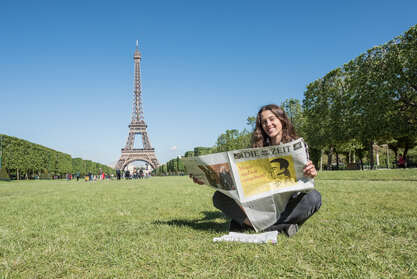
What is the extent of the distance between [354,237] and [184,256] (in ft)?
6.26

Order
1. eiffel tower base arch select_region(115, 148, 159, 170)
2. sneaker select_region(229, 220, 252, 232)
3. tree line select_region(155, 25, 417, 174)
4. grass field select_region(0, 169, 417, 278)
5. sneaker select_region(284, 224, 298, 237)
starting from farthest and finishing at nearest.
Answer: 1. eiffel tower base arch select_region(115, 148, 159, 170)
2. tree line select_region(155, 25, 417, 174)
3. sneaker select_region(229, 220, 252, 232)
4. sneaker select_region(284, 224, 298, 237)
5. grass field select_region(0, 169, 417, 278)

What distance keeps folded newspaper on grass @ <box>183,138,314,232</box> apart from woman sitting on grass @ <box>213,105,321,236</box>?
0.26 m

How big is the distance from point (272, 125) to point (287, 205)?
1007 mm

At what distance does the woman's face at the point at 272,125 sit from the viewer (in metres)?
3.38

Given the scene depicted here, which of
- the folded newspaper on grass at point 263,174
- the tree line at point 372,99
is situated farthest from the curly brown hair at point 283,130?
the tree line at point 372,99

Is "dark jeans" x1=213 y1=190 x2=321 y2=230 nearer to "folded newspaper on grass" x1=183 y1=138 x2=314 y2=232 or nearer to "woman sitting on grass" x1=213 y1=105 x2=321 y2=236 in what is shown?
"woman sitting on grass" x1=213 y1=105 x2=321 y2=236

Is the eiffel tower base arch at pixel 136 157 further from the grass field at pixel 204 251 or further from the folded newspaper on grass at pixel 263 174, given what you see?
the folded newspaper on grass at pixel 263 174

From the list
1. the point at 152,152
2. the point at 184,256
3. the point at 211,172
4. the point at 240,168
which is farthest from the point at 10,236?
the point at 152,152

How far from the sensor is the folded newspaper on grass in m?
2.75

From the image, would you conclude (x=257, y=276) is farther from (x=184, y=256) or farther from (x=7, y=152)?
(x=7, y=152)

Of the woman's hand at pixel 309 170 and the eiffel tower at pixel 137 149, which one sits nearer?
the woman's hand at pixel 309 170

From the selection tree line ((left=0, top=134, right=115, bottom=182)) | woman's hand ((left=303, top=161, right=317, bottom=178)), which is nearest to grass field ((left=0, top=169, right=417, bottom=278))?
woman's hand ((left=303, top=161, right=317, bottom=178))

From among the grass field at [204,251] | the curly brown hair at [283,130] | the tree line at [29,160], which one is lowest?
the grass field at [204,251]

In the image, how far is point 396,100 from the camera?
22.0 m
